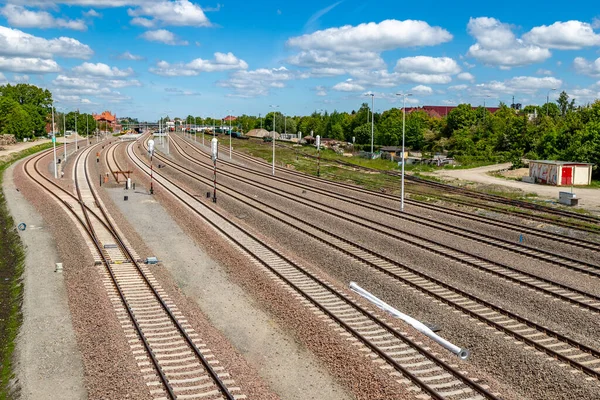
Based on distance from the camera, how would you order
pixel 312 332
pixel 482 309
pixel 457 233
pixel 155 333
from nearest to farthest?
pixel 312 332, pixel 155 333, pixel 482 309, pixel 457 233

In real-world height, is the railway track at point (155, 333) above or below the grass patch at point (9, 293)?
above

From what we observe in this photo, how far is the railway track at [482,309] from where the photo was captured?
555 inches

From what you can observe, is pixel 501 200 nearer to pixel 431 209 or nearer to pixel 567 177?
pixel 431 209

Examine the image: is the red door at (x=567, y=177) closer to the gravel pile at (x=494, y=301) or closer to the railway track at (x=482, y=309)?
the gravel pile at (x=494, y=301)

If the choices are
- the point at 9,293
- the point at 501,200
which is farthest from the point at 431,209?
the point at 9,293

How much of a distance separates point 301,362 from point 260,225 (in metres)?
18.6

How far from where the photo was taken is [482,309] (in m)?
17.5

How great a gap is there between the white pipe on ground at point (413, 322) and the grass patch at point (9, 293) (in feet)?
33.3

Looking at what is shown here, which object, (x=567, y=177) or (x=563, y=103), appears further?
(x=563, y=103)

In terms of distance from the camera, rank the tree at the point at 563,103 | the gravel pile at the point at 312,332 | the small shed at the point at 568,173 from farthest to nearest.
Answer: the tree at the point at 563,103
the small shed at the point at 568,173
the gravel pile at the point at 312,332

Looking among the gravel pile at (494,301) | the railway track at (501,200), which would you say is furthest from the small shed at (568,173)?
the gravel pile at (494,301)

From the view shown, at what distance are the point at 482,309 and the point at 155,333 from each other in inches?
386

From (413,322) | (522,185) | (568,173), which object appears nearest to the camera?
(413,322)

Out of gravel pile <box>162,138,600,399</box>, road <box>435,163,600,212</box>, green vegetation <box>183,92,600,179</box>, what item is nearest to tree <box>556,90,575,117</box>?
green vegetation <box>183,92,600,179</box>
